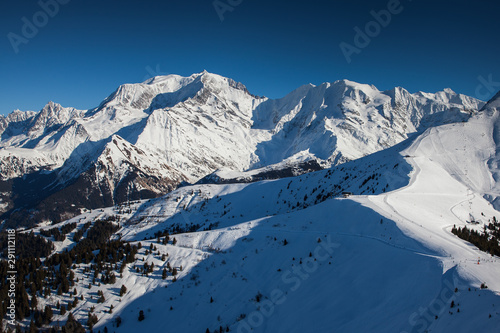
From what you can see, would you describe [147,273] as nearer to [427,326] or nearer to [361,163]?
[427,326]

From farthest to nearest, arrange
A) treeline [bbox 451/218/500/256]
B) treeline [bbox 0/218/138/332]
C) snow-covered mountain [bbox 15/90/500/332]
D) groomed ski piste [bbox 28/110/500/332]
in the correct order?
treeline [bbox 0/218/138/332], treeline [bbox 451/218/500/256], snow-covered mountain [bbox 15/90/500/332], groomed ski piste [bbox 28/110/500/332]

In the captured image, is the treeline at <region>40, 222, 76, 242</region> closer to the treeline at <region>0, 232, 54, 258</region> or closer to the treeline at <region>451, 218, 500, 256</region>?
the treeline at <region>0, 232, 54, 258</region>

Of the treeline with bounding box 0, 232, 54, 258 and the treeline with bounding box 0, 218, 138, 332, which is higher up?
the treeline with bounding box 0, 232, 54, 258

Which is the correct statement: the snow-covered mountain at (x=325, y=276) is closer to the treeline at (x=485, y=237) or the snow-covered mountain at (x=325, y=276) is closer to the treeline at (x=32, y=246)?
the treeline at (x=485, y=237)

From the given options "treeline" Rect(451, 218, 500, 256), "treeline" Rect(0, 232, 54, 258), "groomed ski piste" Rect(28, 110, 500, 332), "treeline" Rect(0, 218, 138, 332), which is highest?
"treeline" Rect(0, 232, 54, 258)

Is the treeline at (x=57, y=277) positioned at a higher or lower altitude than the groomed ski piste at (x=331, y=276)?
higher

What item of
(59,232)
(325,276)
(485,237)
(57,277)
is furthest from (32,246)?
(485,237)

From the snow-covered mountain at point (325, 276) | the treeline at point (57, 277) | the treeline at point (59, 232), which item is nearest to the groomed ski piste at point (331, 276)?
the snow-covered mountain at point (325, 276)

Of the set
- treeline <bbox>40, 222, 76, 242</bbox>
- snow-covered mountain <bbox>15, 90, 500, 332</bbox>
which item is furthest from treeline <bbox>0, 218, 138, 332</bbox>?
treeline <bbox>40, 222, 76, 242</bbox>
